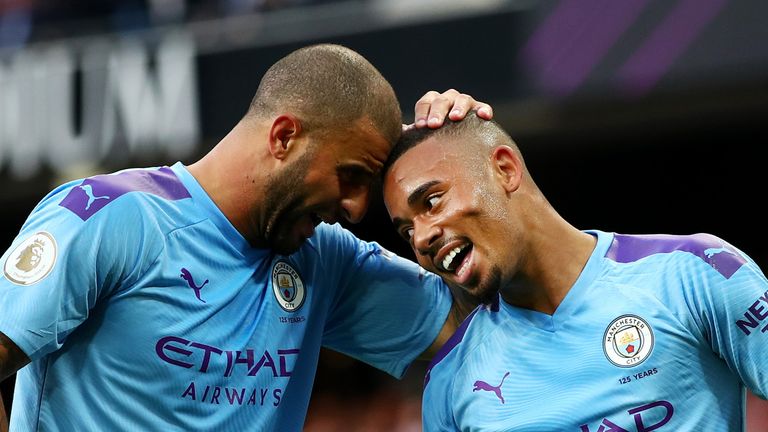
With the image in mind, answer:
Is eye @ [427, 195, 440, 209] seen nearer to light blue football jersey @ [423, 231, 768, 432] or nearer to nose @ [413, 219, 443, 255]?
nose @ [413, 219, 443, 255]

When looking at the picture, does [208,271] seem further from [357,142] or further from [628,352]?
[628,352]

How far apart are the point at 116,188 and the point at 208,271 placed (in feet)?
1.11

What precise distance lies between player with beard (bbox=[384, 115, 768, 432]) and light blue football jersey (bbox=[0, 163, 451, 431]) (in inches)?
17.2

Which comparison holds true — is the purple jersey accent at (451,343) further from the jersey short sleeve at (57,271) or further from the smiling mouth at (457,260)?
the jersey short sleeve at (57,271)

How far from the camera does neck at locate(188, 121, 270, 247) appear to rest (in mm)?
3117

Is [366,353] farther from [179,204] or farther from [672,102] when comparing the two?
[672,102]

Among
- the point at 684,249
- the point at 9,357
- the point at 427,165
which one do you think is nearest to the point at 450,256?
the point at 427,165

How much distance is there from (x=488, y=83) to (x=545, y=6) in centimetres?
67

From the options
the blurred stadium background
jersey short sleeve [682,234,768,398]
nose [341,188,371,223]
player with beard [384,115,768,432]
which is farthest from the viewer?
the blurred stadium background

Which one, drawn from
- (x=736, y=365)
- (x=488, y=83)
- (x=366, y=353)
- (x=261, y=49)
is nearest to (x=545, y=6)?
(x=488, y=83)

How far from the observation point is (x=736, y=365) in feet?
9.08

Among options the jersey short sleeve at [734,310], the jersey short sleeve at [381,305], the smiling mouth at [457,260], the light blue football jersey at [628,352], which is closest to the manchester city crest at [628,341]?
the light blue football jersey at [628,352]

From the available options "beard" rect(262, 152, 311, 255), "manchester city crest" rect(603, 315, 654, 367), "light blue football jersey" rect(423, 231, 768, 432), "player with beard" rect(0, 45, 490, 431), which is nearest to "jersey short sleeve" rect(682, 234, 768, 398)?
"light blue football jersey" rect(423, 231, 768, 432)

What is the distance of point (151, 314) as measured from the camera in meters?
2.97
